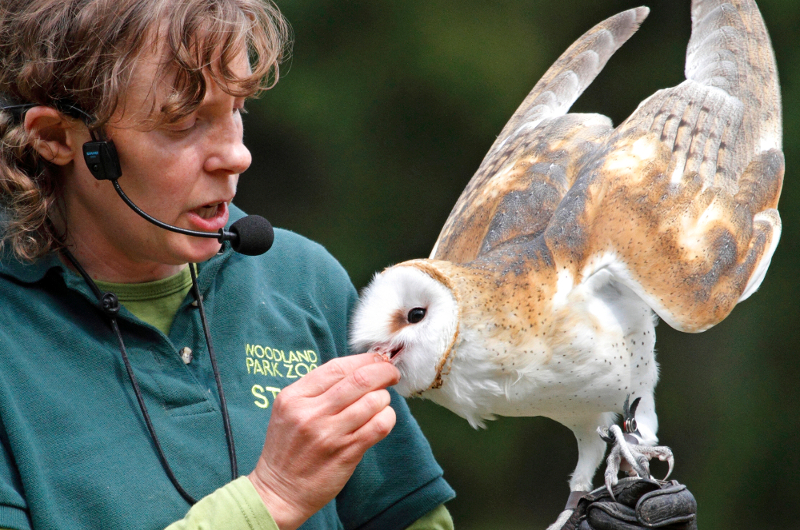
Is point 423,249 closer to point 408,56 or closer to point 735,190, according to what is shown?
point 408,56

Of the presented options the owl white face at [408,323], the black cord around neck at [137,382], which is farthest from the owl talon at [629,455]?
the black cord around neck at [137,382]

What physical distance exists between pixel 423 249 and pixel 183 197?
241 cm

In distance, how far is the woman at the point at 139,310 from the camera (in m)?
0.97

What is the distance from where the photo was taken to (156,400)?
108 centimetres

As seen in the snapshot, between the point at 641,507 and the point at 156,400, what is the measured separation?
801mm

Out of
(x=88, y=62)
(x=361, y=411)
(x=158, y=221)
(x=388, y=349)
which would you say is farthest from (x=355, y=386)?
(x=88, y=62)

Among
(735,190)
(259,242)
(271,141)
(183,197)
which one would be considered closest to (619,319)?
(735,190)

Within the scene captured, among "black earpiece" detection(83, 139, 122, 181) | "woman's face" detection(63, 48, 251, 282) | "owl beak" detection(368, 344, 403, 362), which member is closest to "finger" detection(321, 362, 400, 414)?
"owl beak" detection(368, 344, 403, 362)

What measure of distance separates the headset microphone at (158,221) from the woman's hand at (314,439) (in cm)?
24

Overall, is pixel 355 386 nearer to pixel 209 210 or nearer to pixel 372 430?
pixel 372 430

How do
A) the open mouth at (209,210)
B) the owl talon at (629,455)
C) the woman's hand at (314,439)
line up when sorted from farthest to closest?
the owl talon at (629,455) → the open mouth at (209,210) → the woman's hand at (314,439)

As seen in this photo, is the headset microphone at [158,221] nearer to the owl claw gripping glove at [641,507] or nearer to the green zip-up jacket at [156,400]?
the green zip-up jacket at [156,400]

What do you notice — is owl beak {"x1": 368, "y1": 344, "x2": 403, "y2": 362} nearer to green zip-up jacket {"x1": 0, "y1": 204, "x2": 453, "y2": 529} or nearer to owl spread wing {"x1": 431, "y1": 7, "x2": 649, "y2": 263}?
green zip-up jacket {"x1": 0, "y1": 204, "x2": 453, "y2": 529}

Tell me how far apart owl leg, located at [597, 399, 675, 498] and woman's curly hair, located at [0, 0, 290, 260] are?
35.1 inches
